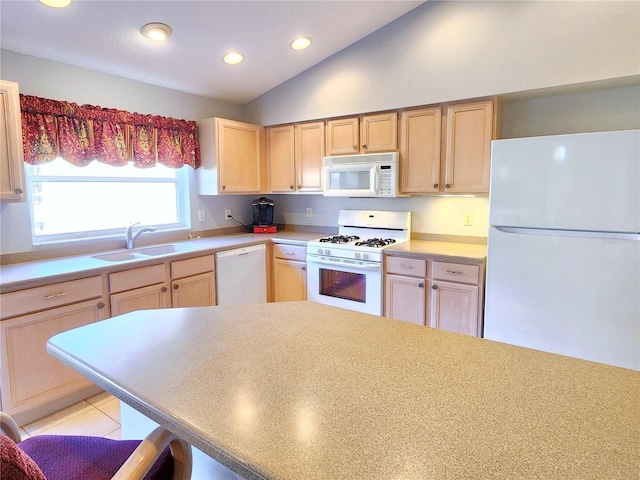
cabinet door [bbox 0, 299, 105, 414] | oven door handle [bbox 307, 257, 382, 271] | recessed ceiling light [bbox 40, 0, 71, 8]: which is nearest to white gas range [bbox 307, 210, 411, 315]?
oven door handle [bbox 307, 257, 382, 271]

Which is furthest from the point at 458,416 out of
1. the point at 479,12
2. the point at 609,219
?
the point at 479,12

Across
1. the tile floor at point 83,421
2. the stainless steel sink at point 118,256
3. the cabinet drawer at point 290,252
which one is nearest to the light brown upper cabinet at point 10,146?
the stainless steel sink at point 118,256

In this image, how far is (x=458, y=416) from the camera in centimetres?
77

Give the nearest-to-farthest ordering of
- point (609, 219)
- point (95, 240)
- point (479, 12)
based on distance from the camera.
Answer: point (609, 219), point (479, 12), point (95, 240)

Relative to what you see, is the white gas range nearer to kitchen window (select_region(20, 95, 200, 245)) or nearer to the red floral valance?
kitchen window (select_region(20, 95, 200, 245))

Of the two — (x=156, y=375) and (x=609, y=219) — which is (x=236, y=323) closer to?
(x=156, y=375)

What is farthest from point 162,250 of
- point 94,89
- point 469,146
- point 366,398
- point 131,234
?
point 366,398

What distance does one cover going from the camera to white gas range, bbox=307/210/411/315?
305 centimetres

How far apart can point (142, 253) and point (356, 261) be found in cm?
176

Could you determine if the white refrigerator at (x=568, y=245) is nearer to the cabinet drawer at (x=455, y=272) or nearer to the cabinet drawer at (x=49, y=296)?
the cabinet drawer at (x=455, y=272)

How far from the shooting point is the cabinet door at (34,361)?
2.08 metres

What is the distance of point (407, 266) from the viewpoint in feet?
9.57

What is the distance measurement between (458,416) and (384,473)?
0.24 m

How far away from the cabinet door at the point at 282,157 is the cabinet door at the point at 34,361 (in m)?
2.10
